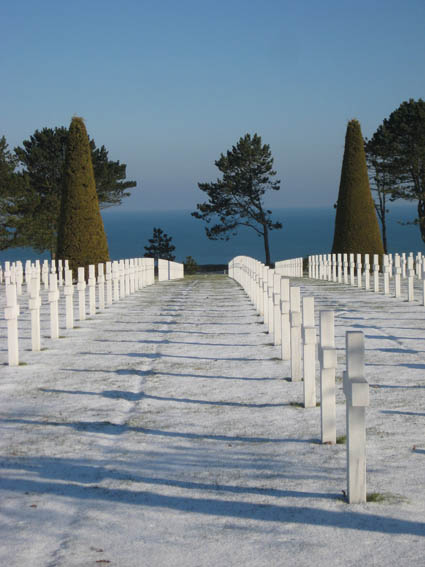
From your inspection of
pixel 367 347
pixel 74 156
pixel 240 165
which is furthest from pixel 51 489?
pixel 240 165

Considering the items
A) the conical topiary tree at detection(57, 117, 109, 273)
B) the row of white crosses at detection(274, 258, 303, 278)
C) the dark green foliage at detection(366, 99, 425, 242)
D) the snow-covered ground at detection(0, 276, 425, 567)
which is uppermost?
the dark green foliage at detection(366, 99, 425, 242)

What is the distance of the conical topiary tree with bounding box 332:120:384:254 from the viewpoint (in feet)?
115

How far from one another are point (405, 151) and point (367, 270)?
32325 millimetres

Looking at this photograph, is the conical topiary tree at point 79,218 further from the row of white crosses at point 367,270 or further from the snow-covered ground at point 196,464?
the snow-covered ground at point 196,464

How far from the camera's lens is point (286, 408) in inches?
273

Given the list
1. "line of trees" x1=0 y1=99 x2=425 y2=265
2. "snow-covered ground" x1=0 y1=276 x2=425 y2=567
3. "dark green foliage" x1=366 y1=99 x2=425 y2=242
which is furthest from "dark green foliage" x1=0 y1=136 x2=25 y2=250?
"snow-covered ground" x1=0 y1=276 x2=425 y2=567

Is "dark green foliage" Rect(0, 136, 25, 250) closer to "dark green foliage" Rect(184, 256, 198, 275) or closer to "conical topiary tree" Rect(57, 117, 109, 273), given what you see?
"conical topiary tree" Rect(57, 117, 109, 273)

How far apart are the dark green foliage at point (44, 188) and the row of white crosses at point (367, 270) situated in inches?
792

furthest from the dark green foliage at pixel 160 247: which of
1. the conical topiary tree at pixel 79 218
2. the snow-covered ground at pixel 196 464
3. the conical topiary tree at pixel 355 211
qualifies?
the snow-covered ground at pixel 196 464

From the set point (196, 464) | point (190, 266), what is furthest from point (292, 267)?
point (196, 464)

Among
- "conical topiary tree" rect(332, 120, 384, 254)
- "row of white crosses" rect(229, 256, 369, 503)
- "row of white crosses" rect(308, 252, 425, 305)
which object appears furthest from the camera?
"conical topiary tree" rect(332, 120, 384, 254)

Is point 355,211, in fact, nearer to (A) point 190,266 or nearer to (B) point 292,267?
(B) point 292,267

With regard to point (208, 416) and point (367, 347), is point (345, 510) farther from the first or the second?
point (367, 347)

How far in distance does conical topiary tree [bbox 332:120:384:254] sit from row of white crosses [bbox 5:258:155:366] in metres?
9.52
